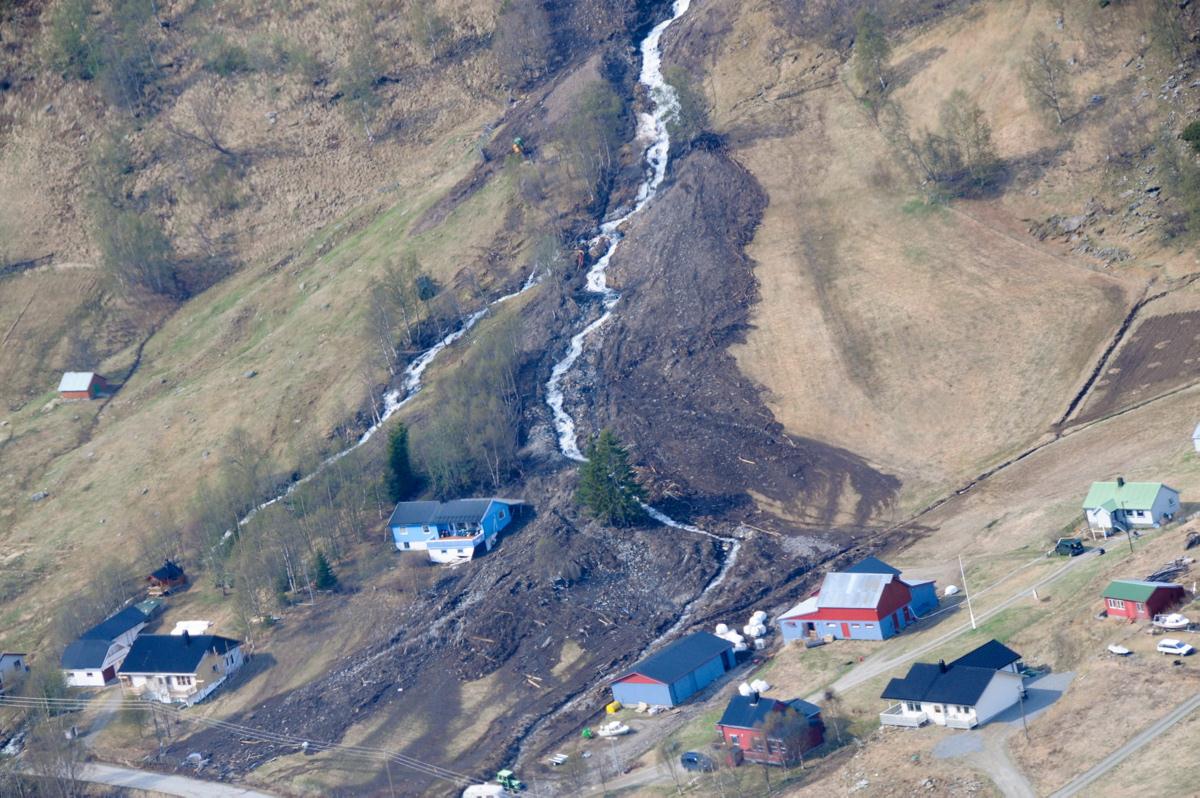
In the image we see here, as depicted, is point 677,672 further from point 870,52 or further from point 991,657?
point 870,52

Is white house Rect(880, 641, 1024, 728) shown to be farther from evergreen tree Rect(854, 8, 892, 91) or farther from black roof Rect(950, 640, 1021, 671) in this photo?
evergreen tree Rect(854, 8, 892, 91)

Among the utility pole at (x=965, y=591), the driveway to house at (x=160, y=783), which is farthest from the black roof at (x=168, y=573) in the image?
the utility pole at (x=965, y=591)

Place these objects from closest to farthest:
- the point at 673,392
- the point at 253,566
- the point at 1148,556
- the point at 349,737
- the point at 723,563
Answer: the point at 1148,556 → the point at 349,737 → the point at 723,563 → the point at 253,566 → the point at 673,392

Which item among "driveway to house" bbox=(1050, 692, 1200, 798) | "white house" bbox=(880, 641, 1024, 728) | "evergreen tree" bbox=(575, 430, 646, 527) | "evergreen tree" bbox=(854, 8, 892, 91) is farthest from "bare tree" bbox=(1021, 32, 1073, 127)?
"driveway to house" bbox=(1050, 692, 1200, 798)

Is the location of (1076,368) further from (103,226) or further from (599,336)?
(103,226)

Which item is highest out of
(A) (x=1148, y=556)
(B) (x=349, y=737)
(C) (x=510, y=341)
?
(C) (x=510, y=341)

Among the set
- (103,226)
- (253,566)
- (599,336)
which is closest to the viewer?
(253,566)

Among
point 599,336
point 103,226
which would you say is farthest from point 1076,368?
point 103,226

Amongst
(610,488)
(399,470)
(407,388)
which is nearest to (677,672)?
(610,488)

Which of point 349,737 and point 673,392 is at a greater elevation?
point 673,392
